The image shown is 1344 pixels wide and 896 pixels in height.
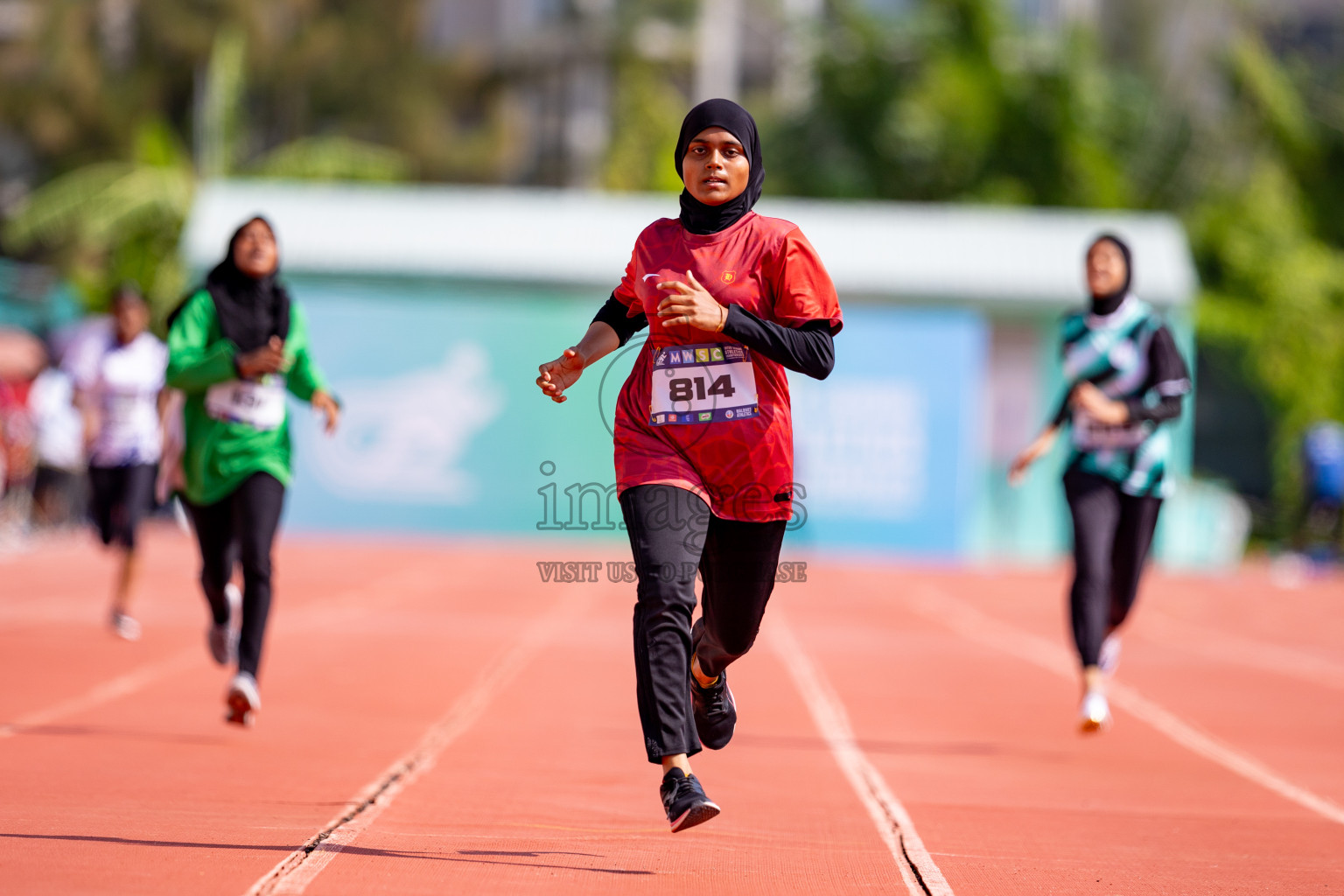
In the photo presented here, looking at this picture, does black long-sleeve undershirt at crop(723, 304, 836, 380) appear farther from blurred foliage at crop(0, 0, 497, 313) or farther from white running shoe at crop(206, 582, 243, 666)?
blurred foliage at crop(0, 0, 497, 313)

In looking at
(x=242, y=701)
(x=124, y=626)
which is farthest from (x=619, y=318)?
(x=124, y=626)

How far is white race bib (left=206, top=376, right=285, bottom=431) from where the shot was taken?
24.7 feet

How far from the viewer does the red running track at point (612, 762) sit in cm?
503

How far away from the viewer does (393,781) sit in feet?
21.0

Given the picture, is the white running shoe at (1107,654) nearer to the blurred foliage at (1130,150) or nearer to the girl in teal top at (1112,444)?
the girl in teal top at (1112,444)

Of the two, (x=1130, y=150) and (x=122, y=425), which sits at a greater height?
(x=1130, y=150)

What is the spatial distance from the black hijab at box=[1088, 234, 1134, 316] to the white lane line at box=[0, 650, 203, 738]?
4.76 m

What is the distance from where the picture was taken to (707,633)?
17.7 feet

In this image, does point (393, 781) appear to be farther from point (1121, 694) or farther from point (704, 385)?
point (1121, 694)

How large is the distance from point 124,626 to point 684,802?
23.3 feet

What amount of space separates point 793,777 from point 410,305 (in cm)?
1754

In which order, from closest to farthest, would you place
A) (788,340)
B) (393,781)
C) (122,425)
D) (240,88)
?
(788,340) < (393,781) < (122,425) < (240,88)

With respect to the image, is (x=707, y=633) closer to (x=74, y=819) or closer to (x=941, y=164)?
(x=74, y=819)

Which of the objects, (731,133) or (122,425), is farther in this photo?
(122,425)
